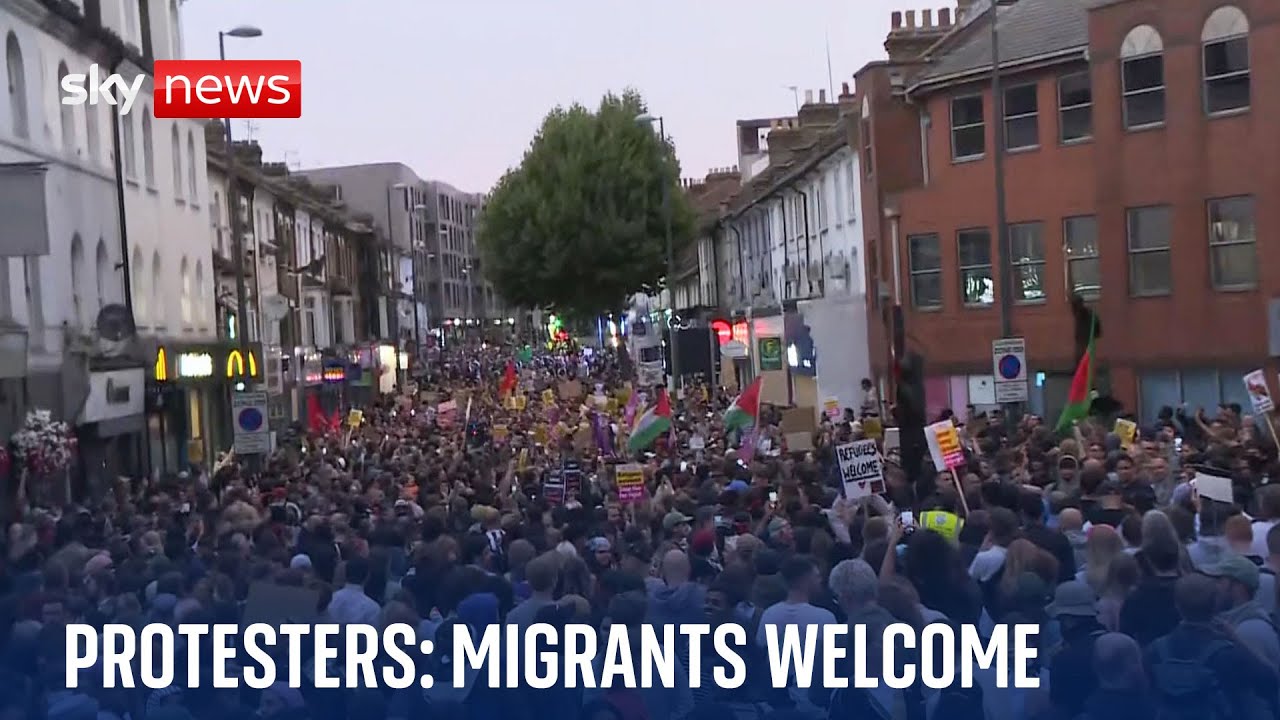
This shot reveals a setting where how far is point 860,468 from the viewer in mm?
14875

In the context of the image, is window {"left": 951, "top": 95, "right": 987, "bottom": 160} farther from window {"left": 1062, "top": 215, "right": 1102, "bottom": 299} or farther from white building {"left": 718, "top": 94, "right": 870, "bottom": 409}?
white building {"left": 718, "top": 94, "right": 870, "bottom": 409}

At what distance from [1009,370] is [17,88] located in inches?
606

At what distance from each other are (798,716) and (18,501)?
648 inches

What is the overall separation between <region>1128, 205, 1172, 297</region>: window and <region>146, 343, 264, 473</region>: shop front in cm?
1550

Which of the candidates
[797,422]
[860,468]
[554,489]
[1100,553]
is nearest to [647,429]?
[797,422]

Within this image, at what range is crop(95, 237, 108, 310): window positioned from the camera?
33250 millimetres

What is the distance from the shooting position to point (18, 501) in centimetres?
2295

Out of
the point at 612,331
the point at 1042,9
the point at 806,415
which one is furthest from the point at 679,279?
the point at 806,415

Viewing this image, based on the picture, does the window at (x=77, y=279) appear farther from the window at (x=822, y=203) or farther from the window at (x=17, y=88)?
the window at (x=822, y=203)

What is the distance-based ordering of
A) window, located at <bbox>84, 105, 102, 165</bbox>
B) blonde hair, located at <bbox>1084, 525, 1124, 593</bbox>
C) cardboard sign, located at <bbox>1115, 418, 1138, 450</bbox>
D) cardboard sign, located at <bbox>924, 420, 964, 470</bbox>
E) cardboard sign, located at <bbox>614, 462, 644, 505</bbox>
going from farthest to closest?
window, located at <bbox>84, 105, 102, 165</bbox>, cardboard sign, located at <bbox>1115, 418, 1138, 450</bbox>, cardboard sign, located at <bbox>614, 462, 644, 505</bbox>, cardboard sign, located at <bbox>924, 420, 964, 470</bbox>, blonde hair, located at <bbox>1084, 525, 1124, 593</bbox>

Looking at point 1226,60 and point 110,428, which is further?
point 110,428

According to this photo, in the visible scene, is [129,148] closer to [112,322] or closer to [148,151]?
[148,151]

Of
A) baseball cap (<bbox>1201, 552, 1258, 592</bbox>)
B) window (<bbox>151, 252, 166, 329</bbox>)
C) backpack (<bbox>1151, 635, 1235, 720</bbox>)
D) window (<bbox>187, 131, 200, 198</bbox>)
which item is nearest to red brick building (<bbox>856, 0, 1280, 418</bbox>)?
window (<bbox>151, 252, 166, 329</bbox>)

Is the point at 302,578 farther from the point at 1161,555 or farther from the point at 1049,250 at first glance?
the point at 1049,250
